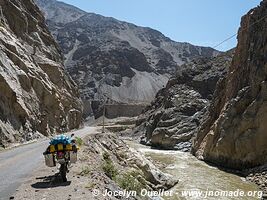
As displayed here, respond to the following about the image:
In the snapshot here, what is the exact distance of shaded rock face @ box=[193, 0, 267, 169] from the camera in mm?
39781

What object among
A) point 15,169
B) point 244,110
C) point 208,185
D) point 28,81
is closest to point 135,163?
point 208,185

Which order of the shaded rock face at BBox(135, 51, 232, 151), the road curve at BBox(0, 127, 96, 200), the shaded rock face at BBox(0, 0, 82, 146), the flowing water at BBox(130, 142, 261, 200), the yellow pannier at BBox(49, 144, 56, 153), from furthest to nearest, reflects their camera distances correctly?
1. the shaded rock face at BBox(135, 51, 232, 151)
2. the shaded rock face at BBox(0, 0, 82, 146)
3. the flowing water at BBox(130, 142, 261, 200)
4. the yellow pannier at BBox(49, 144, 56, 153)
5. the road curve at BBox(0, 127, 96, 200)

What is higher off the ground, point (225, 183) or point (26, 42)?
point (26, 42)

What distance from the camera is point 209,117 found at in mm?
55312

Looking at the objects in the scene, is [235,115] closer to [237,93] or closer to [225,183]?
[237,93]

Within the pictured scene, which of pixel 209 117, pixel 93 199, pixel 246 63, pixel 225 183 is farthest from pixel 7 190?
pixel 209 117

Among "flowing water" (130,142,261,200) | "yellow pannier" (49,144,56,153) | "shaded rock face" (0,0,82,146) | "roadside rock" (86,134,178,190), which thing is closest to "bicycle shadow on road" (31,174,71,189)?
"yellow pannier" (49,144,56,153)

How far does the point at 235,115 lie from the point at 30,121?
23260 millimetres

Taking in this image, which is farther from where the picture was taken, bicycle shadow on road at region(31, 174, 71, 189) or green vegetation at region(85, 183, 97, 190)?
bicycle shadow on road at region(31, 174, 71, 189)

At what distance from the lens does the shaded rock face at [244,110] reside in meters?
39.8

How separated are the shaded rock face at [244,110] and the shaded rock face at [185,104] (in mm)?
15146

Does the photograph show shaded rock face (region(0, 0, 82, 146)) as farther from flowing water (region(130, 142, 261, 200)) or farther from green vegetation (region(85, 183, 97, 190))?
green vegetation (region(85, 183, 97, 190))

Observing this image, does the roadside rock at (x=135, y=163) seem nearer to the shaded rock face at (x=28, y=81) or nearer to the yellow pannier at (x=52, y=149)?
the shaded rock face at (x=28, y=81)

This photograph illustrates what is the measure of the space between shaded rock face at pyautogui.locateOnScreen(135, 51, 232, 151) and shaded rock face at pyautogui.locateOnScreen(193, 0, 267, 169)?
15.1m
